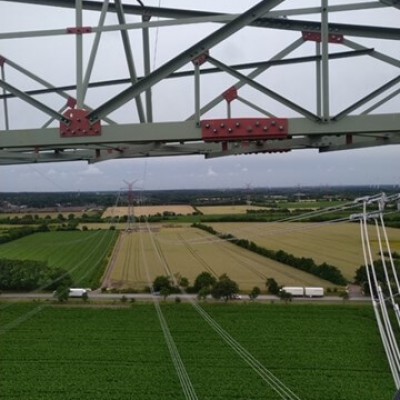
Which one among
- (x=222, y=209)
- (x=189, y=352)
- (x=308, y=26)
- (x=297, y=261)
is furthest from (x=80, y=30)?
(x=222, y=209)

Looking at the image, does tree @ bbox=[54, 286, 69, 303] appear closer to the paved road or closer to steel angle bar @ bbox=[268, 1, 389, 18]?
the paved road

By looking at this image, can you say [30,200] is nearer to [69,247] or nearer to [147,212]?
[69,247]

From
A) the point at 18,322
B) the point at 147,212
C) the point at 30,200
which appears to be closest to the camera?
the point at 18,322

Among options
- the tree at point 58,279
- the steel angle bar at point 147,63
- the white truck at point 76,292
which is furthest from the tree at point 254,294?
the steel angle bar at point 147,63

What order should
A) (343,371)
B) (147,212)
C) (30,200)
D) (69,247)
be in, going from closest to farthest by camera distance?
(343,371)
(69,247)
(30,200)
(147,212)

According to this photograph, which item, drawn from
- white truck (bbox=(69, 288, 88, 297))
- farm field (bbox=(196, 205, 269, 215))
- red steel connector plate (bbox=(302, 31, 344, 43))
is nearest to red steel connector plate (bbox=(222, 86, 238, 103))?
red steel connector plate (bbox=(302, 31, 344, 43))

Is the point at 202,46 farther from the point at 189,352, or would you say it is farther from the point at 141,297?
the point at 141,297

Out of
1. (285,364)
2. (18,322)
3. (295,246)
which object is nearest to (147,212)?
Answer: (295,246)

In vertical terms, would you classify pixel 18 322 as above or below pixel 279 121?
below
